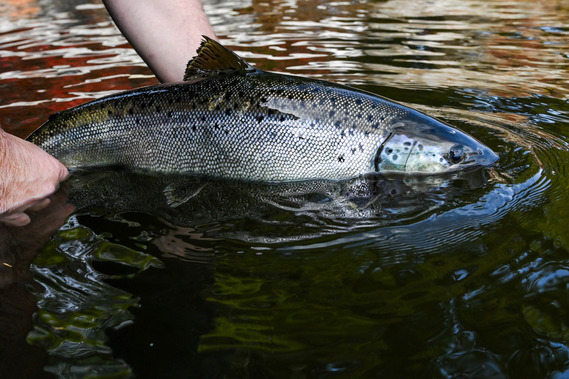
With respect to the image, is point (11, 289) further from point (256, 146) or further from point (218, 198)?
point (256, 146)

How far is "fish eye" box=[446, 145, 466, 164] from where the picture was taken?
3.20 meters

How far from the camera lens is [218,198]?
9.97 ft

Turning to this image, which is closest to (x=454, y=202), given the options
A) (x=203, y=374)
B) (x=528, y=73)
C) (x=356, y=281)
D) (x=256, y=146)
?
(x=356, y=281)

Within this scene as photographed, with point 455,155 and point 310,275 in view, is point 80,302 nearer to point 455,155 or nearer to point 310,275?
point 310,275

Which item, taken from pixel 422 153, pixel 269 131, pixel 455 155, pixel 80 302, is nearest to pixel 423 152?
pixel 422 153

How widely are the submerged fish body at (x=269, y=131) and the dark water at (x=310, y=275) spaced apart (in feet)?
0.41

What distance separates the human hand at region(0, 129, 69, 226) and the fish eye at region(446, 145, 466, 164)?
217 cm

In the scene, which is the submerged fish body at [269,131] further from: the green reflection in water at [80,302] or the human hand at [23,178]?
the green reflection in water at [80,302]

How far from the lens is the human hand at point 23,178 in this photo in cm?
308

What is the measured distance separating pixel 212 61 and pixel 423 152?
128cm

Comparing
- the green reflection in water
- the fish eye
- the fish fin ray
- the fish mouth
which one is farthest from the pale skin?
the fish eye

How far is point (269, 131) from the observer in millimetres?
3199

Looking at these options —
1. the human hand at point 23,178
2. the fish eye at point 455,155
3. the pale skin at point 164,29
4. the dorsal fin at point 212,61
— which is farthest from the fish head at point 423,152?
the human hand at point 23,178

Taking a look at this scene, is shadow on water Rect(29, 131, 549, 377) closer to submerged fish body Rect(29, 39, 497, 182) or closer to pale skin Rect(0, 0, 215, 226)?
submerged fish body Rect(29, 39, 497, 182)
